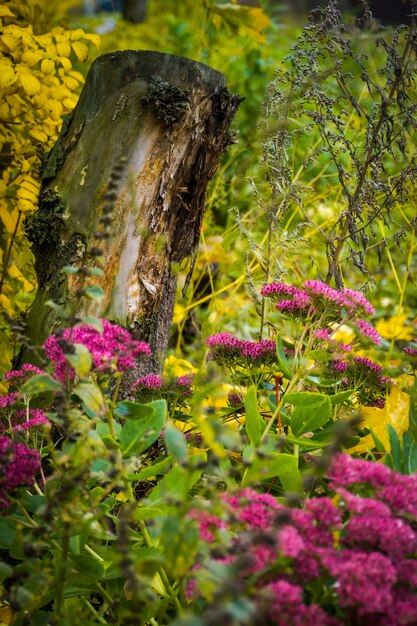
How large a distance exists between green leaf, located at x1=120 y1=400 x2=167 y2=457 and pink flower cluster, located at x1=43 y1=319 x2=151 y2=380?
109 mm

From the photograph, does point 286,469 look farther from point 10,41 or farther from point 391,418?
point 10,41

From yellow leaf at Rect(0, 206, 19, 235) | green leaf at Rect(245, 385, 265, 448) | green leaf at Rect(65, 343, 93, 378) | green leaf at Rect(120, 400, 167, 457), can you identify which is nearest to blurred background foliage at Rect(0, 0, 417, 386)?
yellow leaf at Rect(0, 206, 19, 235)

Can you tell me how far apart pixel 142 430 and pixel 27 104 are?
1715mm

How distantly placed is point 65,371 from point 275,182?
A: 3.87ft

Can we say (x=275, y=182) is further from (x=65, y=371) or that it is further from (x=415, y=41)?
(x=65, y=371)

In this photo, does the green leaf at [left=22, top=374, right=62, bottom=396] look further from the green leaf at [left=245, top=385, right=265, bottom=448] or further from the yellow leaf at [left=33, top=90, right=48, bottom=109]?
the yellow leaf at [left=33, top=90, right=48, bottom=109]

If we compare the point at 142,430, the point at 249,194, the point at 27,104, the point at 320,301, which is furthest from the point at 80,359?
the point at 249,194

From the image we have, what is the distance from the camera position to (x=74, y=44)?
7.80ft

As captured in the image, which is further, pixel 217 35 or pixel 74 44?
pixel 217 35

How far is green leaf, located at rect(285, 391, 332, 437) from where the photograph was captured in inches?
57.2

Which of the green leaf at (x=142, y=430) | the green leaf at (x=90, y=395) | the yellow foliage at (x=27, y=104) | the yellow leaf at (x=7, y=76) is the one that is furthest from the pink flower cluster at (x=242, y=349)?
the yellow leaf at (x=7, y=76)

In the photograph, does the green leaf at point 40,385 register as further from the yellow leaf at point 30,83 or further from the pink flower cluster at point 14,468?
the yellow leaf at point 30,83

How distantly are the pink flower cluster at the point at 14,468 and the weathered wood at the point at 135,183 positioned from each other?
85 cm

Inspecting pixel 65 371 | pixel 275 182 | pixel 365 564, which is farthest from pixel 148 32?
pixel 365 564
